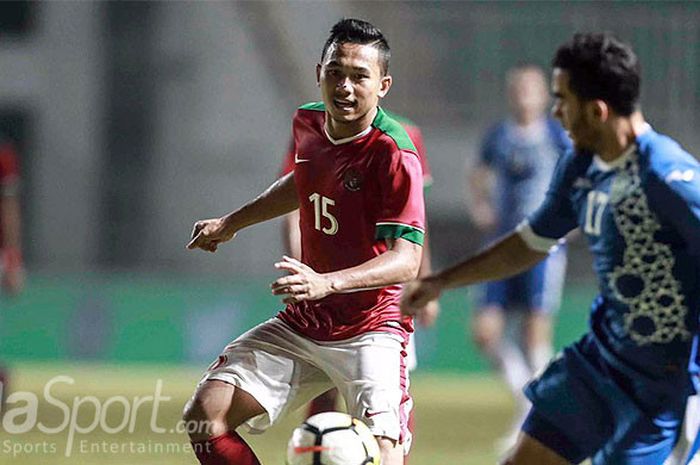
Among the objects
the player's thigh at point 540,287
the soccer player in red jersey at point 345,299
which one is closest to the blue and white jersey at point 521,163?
the player's thigh at point 540,287

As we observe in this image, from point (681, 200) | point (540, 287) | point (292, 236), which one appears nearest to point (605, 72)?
point (681, 200)

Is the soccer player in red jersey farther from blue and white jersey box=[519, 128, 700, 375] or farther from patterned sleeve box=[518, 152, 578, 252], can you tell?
blue and white jersey box=[519, 128, 700, 375]

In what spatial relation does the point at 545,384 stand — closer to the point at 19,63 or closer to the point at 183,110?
the point at 183,110

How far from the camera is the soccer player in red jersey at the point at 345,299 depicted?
16.3ft

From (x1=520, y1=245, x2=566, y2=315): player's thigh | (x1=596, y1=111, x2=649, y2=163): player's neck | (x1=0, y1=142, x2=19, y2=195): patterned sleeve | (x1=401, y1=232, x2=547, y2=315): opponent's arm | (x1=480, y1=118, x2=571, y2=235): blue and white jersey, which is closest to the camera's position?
(x1=596, y1=111, x2=649, y2=163): player's neck

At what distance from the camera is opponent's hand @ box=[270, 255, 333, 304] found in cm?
444

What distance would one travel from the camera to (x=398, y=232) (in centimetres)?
495

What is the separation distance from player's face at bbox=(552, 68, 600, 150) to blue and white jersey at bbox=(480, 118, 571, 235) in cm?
542

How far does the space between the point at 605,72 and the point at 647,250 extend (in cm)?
56

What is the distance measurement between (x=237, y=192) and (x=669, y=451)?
1142cm

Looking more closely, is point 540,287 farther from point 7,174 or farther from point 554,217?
point 554,217

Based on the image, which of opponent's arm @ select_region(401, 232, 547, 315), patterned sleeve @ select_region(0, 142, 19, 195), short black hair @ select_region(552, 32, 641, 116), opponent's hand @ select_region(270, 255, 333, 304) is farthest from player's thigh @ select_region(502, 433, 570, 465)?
patterned sleeve @ select_region(0, 142, 19, 195)

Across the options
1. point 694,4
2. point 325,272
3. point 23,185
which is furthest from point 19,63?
point 325,272

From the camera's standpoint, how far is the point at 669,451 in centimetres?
457
